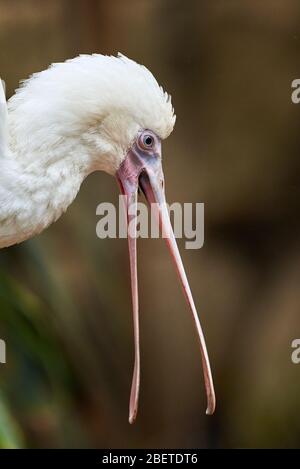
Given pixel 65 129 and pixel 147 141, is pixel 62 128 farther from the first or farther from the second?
pixel 147 141

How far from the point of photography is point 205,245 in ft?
9.87

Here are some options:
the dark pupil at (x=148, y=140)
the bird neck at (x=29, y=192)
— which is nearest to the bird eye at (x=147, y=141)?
the dark pupil at (x=148, y=140)

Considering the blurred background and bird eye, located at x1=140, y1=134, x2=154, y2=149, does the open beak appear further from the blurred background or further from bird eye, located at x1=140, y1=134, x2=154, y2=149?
the blurred background

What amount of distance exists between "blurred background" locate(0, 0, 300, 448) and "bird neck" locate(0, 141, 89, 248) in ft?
4.64

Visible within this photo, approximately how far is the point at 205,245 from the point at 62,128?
5.59ft

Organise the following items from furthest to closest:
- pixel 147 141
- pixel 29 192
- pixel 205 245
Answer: pixel 205 245, pixel 147 141, pixel 29 192

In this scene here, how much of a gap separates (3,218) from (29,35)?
1634 mm

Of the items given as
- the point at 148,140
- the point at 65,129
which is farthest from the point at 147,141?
the point at 65,129

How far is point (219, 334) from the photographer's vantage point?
119 inches

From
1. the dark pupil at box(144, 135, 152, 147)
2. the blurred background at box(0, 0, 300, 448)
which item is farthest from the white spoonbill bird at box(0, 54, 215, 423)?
the blurred background at box(0, 0, 300, 448)

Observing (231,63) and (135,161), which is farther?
(231,63)

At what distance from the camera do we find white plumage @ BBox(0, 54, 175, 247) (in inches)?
51.5
